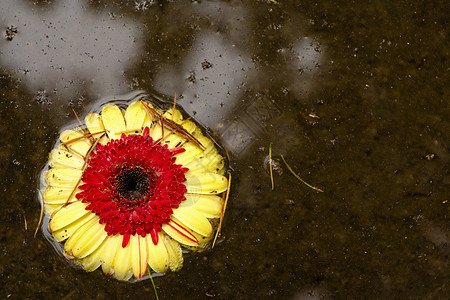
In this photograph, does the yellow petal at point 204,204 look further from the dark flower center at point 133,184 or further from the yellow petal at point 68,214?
the yellow petal at point 68,214

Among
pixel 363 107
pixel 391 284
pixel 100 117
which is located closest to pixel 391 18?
pixel 363 107

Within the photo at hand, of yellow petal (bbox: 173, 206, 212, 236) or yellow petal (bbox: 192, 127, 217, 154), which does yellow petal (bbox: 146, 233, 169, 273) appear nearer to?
yellow petal (bbox: 173, 206, 212, 236)

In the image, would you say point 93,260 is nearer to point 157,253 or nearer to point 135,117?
point 157,253

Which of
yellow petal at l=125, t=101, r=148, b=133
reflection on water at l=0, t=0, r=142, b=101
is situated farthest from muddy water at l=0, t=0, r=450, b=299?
yellow petal at l=125, t=101, r=148, b=133

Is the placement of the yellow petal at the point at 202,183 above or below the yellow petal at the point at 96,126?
below

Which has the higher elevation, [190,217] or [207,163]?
[207,163]

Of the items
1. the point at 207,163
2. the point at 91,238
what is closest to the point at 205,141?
the point at 207,163

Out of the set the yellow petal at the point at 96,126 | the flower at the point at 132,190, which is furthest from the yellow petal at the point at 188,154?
the yellow petal at the point at 96,126
